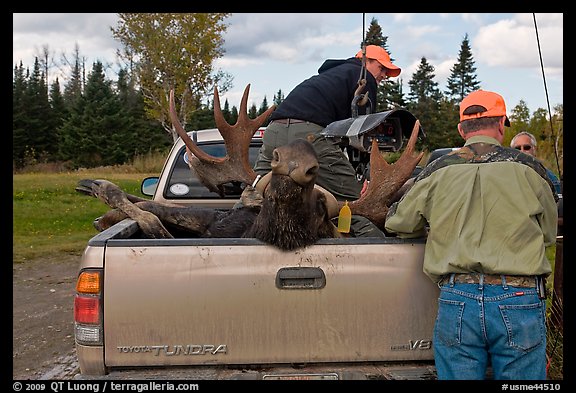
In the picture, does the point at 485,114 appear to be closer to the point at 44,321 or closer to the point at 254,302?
the point at 254,302

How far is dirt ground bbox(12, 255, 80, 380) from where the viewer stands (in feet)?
19.9

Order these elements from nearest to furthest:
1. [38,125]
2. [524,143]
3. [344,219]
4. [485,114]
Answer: [485,114] → [344,219] → [524,143] → [38,125]

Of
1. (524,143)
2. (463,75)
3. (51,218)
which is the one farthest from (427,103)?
(524,143)

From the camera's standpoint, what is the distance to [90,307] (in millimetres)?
3346

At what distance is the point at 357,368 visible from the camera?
3.46 meters

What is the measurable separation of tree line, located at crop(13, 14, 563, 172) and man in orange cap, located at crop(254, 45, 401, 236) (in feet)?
80.2

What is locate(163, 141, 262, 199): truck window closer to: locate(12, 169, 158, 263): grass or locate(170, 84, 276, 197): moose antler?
locate(170, 84, 276, 197): moose antler

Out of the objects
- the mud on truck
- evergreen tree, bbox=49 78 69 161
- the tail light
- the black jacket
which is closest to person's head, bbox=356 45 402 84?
the black jacket

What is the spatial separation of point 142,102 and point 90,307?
152ft

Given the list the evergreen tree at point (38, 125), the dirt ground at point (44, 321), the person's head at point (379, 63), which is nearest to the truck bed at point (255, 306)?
the person's head at point (379, 63)

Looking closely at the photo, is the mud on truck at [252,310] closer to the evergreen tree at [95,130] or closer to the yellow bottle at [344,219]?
the yellow bottle at [344,219]

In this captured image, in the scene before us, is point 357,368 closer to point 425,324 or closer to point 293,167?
point 425,324
